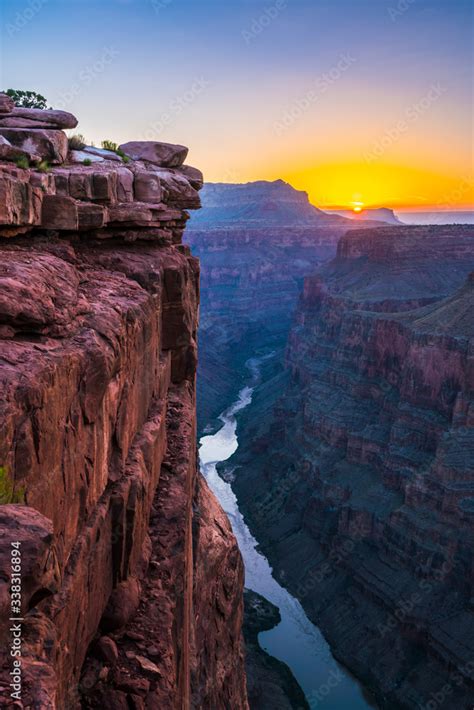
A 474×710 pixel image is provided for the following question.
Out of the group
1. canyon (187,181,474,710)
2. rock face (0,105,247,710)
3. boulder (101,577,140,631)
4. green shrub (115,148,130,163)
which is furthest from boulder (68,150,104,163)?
canyon (187,181,474,710)

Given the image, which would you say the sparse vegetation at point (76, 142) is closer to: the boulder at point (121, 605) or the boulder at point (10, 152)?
the boulder at point (10, 152)

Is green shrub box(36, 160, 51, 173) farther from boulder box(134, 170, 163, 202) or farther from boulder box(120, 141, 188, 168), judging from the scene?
boulder box(120, 141, 188, 168)

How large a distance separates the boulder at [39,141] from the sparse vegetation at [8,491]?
26.3 feet

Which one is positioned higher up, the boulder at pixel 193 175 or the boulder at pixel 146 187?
the boulder at pixel 193 175

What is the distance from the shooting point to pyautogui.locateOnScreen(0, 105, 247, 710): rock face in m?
5.50

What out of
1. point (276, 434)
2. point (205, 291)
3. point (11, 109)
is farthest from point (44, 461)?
point (205, 291)

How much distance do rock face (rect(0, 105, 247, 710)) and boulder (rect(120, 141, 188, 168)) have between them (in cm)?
314

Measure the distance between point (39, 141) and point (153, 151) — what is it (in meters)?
5.63

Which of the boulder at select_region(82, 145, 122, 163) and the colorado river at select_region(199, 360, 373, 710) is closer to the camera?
the boulder at select_region(82, 145, 122, 163)

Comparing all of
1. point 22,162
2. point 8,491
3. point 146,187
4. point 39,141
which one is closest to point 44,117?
point 39,141

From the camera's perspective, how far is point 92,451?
752 centimetres

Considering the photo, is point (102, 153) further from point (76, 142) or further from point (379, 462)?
point (379, 462)

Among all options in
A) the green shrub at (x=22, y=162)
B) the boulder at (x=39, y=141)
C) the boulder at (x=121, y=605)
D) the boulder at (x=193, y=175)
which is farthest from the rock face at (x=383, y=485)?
the green shrub at (x=22, y=162)

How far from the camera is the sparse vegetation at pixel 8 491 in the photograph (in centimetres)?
527
